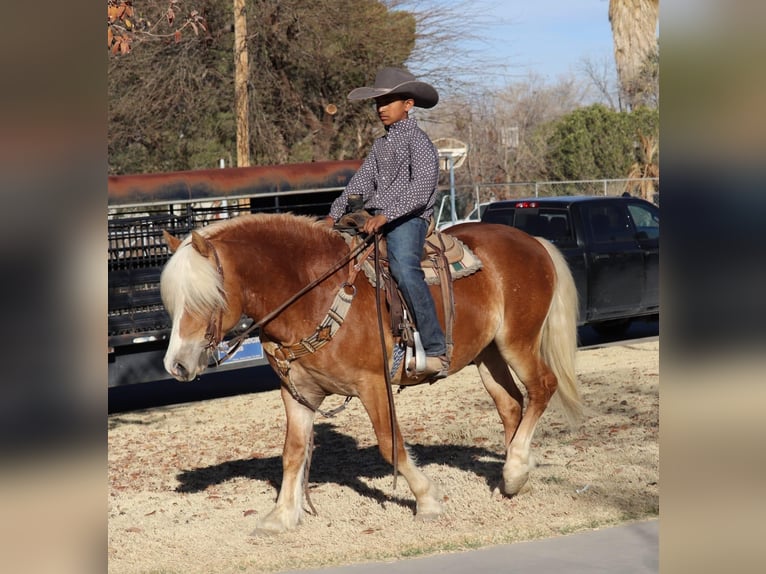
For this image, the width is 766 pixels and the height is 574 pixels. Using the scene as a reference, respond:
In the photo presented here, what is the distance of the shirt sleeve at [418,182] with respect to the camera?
5.83m

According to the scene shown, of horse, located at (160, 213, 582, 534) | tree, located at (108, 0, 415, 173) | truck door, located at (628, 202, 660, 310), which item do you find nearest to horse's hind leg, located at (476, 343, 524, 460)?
horse, located at (160, 213, 582, 534)

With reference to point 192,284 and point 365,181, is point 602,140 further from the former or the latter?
point 192,284

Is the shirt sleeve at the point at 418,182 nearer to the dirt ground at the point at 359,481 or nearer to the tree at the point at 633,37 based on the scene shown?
the dirt ground at the point at 359,481

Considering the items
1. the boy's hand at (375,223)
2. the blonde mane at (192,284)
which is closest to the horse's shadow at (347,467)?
the boy's hand at (375,223)

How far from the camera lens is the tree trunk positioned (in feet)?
65.2

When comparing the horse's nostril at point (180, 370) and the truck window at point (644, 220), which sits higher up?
the truck window at point (644, 220)

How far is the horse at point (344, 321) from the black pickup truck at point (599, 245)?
21.6 ft

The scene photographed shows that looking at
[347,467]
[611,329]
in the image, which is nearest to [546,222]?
[611,329]

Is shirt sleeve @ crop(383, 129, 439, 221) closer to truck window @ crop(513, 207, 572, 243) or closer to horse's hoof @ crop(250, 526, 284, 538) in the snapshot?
horse's hoof @ crop(250, 526, 284, 538)

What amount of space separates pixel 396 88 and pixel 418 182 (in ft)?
2.00

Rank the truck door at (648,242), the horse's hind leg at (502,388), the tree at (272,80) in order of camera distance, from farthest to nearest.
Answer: the tree at (272,80) → the truck door at (648,242) → the horse's hind leg at (502,388)

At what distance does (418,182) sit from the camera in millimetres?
5871
